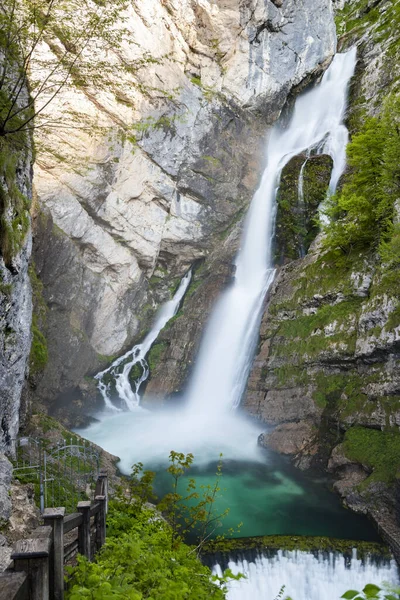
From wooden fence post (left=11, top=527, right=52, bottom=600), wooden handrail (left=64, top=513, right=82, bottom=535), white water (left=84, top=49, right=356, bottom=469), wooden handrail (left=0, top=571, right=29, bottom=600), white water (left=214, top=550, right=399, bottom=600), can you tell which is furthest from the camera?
white water (left=84, top=49, right=356, bottom=469)

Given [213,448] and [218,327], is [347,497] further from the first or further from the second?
A: [218,327]

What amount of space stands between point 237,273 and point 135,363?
27.8 feet

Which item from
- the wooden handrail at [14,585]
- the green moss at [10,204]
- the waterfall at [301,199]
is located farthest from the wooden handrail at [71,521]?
the waterfall at [301,199]

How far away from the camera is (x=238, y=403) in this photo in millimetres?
18203

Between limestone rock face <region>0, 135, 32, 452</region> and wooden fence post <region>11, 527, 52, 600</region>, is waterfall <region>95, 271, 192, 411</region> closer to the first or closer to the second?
limestone rock face <region>0, 135, 32, 452</region>

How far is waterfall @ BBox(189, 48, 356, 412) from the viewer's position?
776 inches

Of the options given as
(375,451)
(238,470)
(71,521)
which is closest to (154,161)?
(238,470)

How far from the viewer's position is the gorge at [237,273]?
37.5ft

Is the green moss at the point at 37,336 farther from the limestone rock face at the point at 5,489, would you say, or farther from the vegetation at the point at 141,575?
the vegetation at the point at 141,575

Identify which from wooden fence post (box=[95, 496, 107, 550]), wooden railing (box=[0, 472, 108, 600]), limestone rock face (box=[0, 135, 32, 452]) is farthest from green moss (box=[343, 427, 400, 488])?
limestone rock face (box=[0, 135, 32, 452])

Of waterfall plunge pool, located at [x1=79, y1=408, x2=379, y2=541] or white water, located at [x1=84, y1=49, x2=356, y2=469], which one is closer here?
waterfall plunge pool, located at [x1=79, y1=408, x2=379, y2=541]

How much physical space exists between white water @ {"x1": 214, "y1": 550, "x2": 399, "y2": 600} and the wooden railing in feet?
16.0

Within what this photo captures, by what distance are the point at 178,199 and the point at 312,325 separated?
44.0 feet

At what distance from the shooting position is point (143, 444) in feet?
51.6
